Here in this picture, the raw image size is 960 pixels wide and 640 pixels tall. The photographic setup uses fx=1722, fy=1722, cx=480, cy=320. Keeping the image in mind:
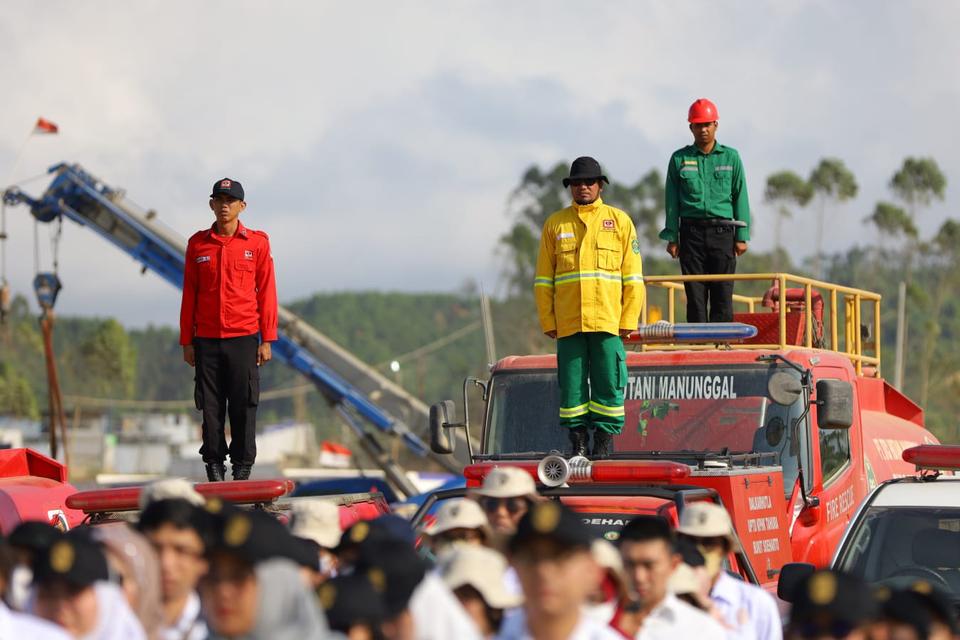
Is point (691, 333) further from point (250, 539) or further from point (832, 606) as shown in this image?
point (250, 539)

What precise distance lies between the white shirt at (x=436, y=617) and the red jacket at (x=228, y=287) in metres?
6.06

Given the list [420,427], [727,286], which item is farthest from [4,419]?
[727,286]

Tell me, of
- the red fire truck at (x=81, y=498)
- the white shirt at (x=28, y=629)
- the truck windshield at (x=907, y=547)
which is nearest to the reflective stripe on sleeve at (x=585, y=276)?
the red fire truck at (x=81, y=498)

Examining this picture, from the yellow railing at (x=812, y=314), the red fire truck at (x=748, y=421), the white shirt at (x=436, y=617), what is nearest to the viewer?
the white shirt at (x=436, y=617)

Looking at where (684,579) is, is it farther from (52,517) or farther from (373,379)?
(373,379)

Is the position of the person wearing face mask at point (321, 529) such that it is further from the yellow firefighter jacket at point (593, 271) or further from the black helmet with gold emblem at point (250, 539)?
the yellow firefighter jacket at point (593, 271)

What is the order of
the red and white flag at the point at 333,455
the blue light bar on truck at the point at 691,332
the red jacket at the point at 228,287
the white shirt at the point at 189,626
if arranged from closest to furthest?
1. the white shirt at the point at 189,626
2. the red jacket at the point at 228,287
3. the blue light bar on truck at the point at 691,332
4. the red and white flag at the point at 333,455

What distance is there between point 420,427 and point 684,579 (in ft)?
71.1

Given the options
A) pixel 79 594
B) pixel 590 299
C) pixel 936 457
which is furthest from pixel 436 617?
pixel 590 299

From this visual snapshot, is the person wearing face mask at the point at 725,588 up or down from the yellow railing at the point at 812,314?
down

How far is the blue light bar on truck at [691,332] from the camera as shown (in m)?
12.3

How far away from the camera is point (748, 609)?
723cm

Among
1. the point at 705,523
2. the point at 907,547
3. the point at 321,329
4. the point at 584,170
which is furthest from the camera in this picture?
the point at 321,329

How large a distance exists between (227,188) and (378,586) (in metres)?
6.16
